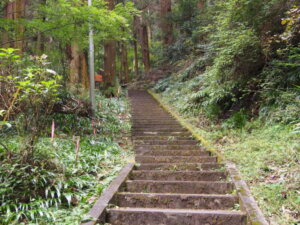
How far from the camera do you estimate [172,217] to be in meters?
3.48

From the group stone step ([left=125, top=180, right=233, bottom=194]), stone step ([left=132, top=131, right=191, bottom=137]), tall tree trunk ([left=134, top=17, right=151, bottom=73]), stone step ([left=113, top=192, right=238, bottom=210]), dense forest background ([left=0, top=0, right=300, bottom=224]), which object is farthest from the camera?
tall tree trunk ([left=134, top=17, right=151, bottom=73])

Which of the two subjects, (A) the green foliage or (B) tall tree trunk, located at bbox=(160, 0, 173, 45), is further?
(B) tall tree trunk, located at bbox=(160, 0, 173, 45)

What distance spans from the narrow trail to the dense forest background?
418 millimetres

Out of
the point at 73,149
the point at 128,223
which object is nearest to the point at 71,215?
the point at 128,223

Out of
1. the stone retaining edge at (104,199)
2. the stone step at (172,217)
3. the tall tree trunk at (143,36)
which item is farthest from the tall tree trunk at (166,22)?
the stone step at (172,217)

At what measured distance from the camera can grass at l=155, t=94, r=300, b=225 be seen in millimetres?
3379

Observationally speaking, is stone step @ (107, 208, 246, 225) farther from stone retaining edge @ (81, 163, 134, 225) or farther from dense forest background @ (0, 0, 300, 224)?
dense forest background @ (0, 0, 300, 224)

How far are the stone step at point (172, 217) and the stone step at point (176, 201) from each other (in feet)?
1.35

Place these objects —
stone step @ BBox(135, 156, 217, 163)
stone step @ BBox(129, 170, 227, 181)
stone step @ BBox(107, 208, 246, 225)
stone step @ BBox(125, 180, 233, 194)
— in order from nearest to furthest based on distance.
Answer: stone step @ BBox(107, 208, 246, 225) → stone step @ BBox(125, 180, 233, 194) → stone step @ BBox(129, 170, 227, 181) → stone step @ BBox(135, 156, 217, 163)

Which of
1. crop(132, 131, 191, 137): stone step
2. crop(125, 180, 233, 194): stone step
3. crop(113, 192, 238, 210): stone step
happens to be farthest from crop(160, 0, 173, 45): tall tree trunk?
crop(113, 192, 238, 210): stone step

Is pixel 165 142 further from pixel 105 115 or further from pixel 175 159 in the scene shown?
pixel 105 115

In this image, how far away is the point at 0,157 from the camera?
4.16m

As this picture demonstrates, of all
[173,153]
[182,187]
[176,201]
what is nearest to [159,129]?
[173,153]

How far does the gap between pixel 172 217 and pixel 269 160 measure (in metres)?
2.16
